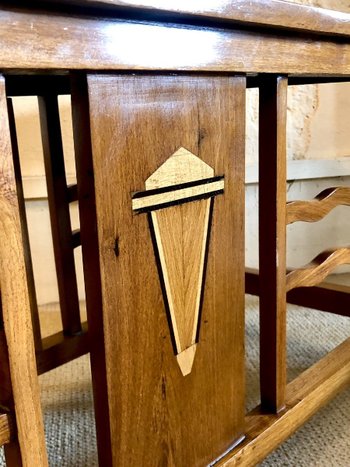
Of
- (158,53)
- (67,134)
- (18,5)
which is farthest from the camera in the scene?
(67,134)

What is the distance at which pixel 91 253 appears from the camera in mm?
632

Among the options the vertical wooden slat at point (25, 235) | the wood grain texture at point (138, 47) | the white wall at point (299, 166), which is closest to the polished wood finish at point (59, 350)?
the vertical wooden slat at point (25, 235)

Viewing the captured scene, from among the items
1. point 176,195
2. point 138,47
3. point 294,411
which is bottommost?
point 294,411

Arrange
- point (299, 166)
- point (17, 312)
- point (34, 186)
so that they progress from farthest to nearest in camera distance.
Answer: point (299, 166), point (34, 186), point (17, 312)

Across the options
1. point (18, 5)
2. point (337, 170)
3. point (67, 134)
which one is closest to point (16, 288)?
point (18, 5)

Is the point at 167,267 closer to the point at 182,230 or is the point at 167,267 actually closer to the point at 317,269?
the point at 182,230

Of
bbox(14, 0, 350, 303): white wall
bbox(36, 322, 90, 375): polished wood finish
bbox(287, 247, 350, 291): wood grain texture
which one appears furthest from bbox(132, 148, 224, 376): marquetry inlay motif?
bbox(14, 0, 350, 303): white wall

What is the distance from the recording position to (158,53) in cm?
61

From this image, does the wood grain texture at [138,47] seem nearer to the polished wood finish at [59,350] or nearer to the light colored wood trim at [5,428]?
the light colored wood trim at [5,428]

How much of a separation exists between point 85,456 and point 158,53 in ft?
2.44

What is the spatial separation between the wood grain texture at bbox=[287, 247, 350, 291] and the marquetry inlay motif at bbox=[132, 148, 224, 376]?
234 millimetres

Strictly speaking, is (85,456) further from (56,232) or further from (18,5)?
(18,5)

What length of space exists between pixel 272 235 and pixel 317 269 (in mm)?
152

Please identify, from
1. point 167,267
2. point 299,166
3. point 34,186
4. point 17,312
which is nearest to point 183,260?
point 167,267
